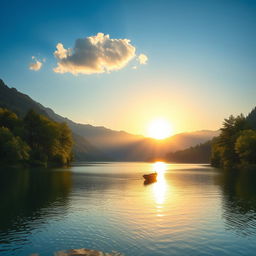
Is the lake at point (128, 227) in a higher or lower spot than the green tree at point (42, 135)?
lower

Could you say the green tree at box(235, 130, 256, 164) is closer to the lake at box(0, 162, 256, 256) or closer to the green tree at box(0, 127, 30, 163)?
the lake at box(0, 162, 256, 256)

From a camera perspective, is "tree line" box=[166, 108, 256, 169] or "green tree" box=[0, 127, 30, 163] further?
"tree line" box=[166, 108, 256, 169]

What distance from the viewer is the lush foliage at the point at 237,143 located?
132875 mm

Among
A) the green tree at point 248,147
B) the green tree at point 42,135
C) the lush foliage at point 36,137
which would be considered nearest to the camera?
the green tree at point 248,147

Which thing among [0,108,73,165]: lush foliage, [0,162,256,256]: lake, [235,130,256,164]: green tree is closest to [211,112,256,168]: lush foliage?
[235,130,256,164]: green tree

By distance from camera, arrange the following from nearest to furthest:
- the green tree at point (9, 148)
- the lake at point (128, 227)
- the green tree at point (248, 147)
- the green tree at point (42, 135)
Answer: the lake at point (128, 227) → the green tree at point (9, 148) → the green tree at point (248, 147) → the green tree at point (42, 135)

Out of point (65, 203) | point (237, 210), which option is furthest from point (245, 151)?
point (65, 203)

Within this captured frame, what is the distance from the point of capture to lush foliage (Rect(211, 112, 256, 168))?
132875 millimetres

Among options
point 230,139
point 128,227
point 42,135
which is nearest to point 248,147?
point 230,139

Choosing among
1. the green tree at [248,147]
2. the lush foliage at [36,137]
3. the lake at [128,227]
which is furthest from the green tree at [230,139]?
the lake at [128,227]

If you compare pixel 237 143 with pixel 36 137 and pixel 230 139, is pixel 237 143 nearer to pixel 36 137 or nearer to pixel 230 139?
pixel 230 139

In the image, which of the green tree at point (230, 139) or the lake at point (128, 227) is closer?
the lake at point (128, 227)

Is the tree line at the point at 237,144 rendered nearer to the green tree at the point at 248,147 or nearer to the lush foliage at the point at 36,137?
the green tree at the point at 248,147

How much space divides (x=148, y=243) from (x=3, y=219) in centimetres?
1565
